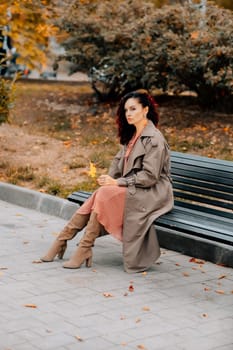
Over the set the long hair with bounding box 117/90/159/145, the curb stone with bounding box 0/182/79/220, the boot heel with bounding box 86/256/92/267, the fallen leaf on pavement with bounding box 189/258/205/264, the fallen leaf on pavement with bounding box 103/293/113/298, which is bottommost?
the curb stone with bounding box 0/182/79/220

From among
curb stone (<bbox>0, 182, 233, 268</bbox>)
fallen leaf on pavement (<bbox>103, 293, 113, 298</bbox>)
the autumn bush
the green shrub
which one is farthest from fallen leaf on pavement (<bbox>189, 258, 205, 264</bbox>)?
the green shrub

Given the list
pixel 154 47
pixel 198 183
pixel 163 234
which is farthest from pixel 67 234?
pixel 154 47

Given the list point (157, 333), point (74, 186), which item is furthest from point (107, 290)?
point (74, 186)

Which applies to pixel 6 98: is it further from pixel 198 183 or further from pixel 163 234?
pixel 198 183

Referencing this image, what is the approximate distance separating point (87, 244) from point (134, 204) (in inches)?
18.4

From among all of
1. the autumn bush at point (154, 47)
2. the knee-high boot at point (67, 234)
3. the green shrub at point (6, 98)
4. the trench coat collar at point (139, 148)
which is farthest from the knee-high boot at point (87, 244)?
the autumn bush at point (154, 47)

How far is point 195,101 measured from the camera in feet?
44.0

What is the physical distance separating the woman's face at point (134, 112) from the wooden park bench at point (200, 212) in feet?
2.58

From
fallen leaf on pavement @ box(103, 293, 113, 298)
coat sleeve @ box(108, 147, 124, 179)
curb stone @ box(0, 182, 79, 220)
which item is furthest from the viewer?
curb stone @ box(0, 182, 79, 220)

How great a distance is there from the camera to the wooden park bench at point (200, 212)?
22.7ft

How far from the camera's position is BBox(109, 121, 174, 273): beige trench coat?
22.3ft

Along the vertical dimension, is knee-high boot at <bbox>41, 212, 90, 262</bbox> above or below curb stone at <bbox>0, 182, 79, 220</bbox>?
above

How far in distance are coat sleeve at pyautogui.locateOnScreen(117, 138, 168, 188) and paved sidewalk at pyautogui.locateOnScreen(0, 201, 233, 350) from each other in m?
0.69

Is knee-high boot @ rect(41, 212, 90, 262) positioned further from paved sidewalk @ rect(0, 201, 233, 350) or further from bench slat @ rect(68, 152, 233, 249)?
bench slat @ rect(68, 152, 233, 249)
